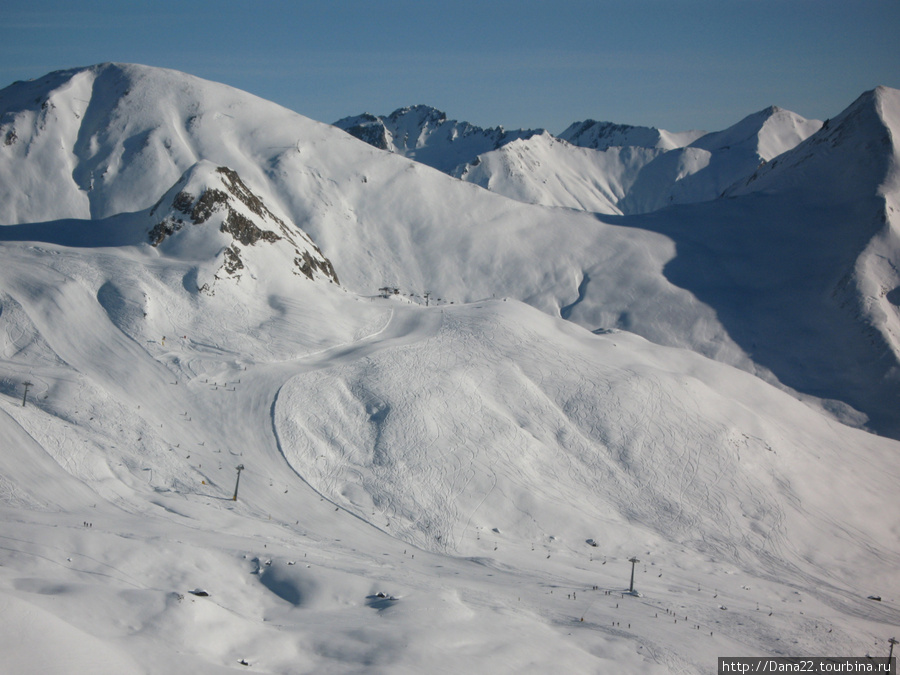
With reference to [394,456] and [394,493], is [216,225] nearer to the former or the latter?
[394,456]

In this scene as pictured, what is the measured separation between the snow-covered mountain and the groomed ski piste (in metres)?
0.20

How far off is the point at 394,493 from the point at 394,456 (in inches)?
114

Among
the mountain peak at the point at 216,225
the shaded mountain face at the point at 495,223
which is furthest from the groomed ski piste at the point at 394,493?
the shaded mountain face at the point at 495,223

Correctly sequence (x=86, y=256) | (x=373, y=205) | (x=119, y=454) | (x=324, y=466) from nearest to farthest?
(x=119, y=454), (x=324, y=466), (x=86, y=256), (x=373, y=205)

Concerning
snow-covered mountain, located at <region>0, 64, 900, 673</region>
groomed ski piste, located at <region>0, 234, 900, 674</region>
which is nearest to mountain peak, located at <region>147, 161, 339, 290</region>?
snow-covered mountain, located at <region>0, 64, 900, 673</region>

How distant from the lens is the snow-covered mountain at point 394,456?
1037 inches

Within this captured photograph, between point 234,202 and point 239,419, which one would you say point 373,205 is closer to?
point 234,202

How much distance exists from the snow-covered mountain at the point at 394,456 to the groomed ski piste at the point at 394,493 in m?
0.20

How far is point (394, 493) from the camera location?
131 ft

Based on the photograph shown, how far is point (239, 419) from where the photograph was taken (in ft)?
142

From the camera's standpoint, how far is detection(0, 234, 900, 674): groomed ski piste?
83.0 feet

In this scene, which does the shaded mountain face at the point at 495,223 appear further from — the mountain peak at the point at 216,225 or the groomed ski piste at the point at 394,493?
the groomed ski piste at the point at 394,493

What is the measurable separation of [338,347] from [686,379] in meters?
27.8

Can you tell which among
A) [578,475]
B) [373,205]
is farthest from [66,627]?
[373,205]
